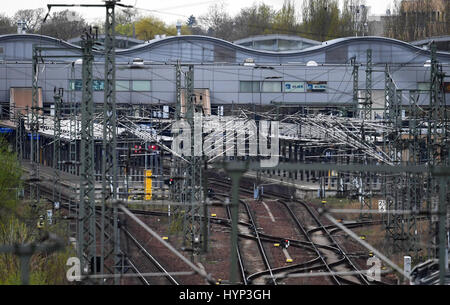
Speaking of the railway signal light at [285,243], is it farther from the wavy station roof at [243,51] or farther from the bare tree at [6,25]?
the bare tree at [6,25]

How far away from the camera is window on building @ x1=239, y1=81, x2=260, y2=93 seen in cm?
3588

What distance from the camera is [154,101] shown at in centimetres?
3528

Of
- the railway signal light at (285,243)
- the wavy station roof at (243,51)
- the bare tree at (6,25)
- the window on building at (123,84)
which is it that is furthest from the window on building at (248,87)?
the bare tree at (6,25)

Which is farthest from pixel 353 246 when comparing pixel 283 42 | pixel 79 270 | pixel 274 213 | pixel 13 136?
pixel 283 42

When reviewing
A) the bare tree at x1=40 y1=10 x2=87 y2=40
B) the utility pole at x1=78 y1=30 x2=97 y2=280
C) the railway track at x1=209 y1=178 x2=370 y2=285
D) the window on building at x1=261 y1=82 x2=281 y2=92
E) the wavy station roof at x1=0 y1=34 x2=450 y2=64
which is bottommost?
the railway track at x1=209 y1=178 x2=370 y2=285

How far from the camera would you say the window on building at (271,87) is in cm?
3575

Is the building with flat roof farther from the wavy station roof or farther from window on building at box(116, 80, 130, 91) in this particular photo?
the wavy station roof

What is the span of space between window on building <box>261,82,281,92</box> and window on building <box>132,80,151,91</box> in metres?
5.66

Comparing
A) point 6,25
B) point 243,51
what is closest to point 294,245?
point 243,51

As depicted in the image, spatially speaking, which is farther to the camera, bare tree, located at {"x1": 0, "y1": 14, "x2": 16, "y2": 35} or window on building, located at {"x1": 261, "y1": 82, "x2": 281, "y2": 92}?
bare tree, located at {"x1": 0, "y1": 14, "x2": 16, "y2": 35}

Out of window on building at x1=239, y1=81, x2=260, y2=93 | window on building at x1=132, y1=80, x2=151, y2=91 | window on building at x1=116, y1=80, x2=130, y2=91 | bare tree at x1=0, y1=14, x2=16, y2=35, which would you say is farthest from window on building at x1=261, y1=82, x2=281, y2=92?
bare tree at x1=0, y1=14, x2=16, y2=35

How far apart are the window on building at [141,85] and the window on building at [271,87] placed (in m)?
5.66

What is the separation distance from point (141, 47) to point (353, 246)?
22.8 m
